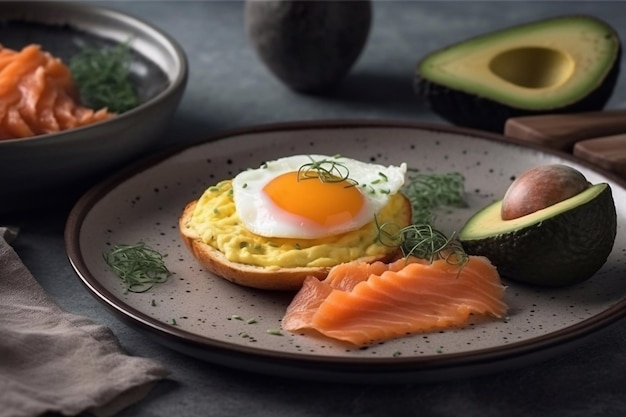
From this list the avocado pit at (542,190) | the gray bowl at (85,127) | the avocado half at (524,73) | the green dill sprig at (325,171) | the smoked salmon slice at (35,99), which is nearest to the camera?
the avocado pit at (542,190)

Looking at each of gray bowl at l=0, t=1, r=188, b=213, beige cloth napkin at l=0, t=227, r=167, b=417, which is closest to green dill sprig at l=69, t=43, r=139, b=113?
gray bowl at l=0, t=1, r=188, b=213

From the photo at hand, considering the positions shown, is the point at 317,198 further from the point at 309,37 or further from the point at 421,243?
the point at 309,37

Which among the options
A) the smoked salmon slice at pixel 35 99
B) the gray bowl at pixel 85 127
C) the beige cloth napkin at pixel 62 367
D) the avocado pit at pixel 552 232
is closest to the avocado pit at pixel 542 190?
the avocado pit at pixel 552 232

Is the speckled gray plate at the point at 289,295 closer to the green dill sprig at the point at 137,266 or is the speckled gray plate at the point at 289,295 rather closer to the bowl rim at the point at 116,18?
the green dill sprig at the point at 137,266

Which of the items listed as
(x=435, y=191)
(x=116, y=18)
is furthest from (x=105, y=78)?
(x=435, y=191)

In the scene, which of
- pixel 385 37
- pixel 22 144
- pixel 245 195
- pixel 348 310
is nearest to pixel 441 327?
pixel 348 310

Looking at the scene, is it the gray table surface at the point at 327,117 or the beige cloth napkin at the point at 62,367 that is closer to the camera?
the beige cloth napkin at the point at 62,367
